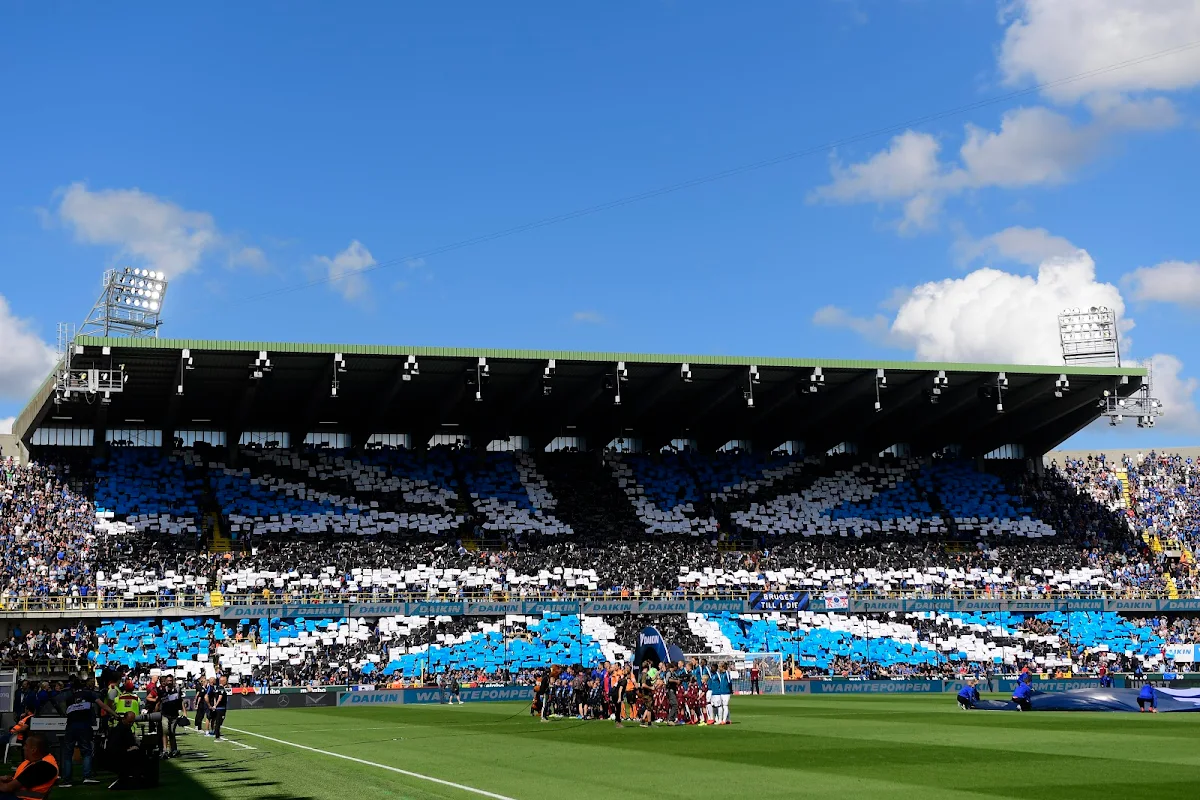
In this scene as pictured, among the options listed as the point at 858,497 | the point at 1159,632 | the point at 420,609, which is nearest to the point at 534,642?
the point at 420,609

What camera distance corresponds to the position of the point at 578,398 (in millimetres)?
68938

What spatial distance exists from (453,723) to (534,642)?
2170cm

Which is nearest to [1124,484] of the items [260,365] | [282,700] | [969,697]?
[969,697]

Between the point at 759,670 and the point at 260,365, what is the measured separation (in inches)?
1069

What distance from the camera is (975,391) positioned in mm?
69750

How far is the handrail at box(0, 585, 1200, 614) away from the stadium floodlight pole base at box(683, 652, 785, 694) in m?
5.54

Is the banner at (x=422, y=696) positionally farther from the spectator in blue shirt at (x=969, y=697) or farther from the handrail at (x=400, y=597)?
the spectator in blue shirt at (x=969, y=697)

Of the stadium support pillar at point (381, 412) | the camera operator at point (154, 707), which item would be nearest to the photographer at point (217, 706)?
the camera operator at point (154, 707)

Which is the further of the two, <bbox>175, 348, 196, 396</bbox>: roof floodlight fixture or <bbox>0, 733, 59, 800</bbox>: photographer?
<bbox>175, 348, 196, 396</bbox>: roof floodlight fixture

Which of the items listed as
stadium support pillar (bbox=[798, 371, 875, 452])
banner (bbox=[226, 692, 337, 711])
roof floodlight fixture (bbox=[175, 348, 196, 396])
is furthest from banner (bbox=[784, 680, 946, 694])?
roof floodlight fixture (bbox=[175, 348, 196, 396])

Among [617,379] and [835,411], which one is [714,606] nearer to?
[617,379]

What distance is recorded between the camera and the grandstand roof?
62.0m

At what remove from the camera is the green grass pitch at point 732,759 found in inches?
698

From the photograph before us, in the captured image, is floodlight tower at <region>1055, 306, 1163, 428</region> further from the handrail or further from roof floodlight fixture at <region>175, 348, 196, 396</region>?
roof floodlight fixture at <region>175, 348, 196, 396</region>
